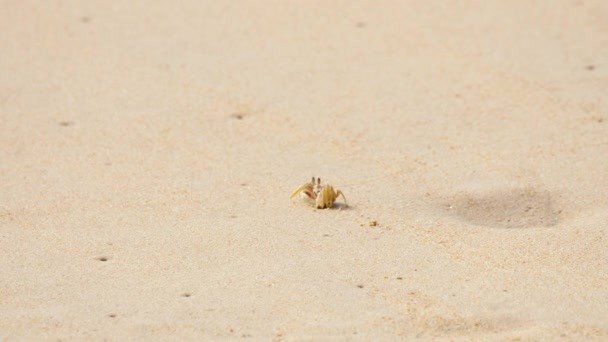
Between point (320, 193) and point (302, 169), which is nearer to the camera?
point (320, 193)

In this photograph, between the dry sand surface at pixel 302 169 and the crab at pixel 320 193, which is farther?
the crab at pixel 320 193

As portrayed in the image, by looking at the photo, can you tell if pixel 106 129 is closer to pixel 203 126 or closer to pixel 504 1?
pixel 203 126

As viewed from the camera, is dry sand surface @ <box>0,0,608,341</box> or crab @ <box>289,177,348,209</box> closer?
dry sand surface @ <box>0,0,608,341</box>

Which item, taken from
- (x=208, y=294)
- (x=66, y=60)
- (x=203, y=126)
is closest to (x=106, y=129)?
(x=203, y=126)
